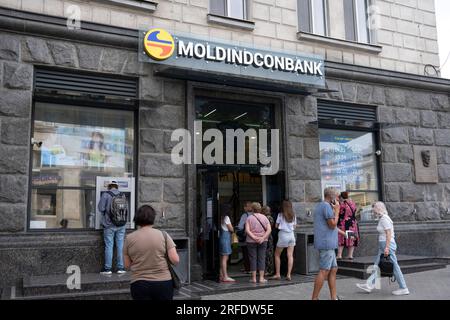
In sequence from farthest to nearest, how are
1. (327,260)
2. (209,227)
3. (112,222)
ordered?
1. (209,227)
2. (112,222)
3. (327,260)

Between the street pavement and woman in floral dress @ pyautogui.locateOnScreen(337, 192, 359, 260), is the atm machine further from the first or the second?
woman in floral dress @ pyautogui.locateOnScreen(337, 192, 359, 260)

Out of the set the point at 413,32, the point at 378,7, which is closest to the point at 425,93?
the point at 413,32

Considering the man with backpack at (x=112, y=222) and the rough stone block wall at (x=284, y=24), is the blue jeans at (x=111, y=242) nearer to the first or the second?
the man with backpack at (x=112, y=222)

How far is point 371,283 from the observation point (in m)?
8.33

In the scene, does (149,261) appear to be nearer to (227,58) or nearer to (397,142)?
(227,58)

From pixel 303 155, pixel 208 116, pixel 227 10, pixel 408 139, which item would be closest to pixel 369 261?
pixel 303 155

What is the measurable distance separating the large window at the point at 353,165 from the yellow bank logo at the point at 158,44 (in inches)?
178

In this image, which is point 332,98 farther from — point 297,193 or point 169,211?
point 169,211

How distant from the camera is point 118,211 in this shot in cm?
852

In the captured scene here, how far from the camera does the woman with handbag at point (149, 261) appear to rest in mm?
4793

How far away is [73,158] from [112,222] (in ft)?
5.02

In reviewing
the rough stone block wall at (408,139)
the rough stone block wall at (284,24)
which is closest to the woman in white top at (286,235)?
Answer: the rough stone block wall at (408,139)
